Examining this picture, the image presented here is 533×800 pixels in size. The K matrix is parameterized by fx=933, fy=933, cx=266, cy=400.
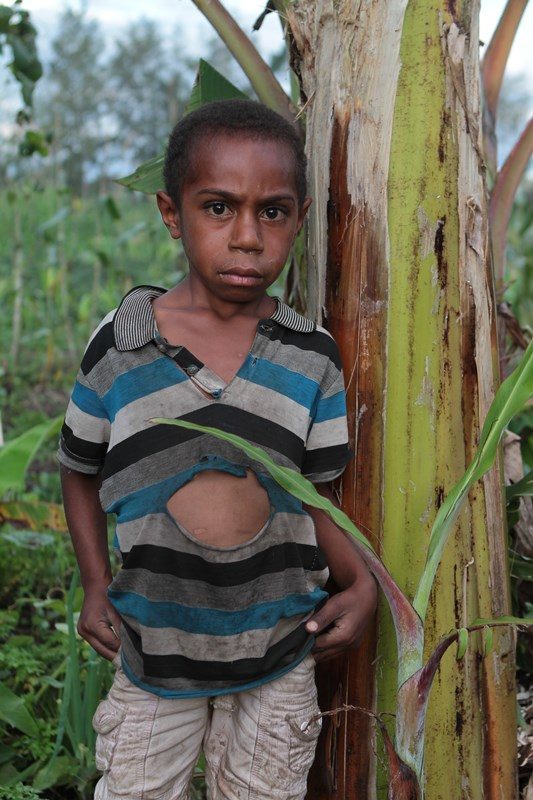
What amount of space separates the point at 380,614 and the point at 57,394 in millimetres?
3391

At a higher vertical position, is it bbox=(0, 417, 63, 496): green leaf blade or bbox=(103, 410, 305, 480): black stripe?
bbox=(0, 417, 63, 496): green leaf blade

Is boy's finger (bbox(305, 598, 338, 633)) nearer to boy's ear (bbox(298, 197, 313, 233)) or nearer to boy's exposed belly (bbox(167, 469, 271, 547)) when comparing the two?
boy's exposed belly (bbox(167, 469, 271, 547))

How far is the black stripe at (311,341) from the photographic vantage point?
149 centimetres

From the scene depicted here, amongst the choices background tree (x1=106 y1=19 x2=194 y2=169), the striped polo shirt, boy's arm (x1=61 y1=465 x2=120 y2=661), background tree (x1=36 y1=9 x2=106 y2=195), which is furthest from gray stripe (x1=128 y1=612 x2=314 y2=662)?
background tree (x1=106 y1=19 x2=194 y2=169)

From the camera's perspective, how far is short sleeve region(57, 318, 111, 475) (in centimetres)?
147

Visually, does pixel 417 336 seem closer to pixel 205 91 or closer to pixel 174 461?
pixel 174 461

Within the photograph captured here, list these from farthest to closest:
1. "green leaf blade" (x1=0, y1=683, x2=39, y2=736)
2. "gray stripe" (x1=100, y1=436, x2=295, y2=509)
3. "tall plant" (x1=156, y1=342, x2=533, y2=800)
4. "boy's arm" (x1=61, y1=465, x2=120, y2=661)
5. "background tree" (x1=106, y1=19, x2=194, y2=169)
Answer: "background tree" (x1=106, y1=19, x2=194, y2=169) → "green leaf blade" (x1=0, y1=683, x2=39, y2=736) → "boy's arm" (x1=61, y1=465, x2=120, y2=661) → "gray stripe" (x1=100, y1=436, x2=295, y2=509) → "tall plant" (x1=156, y1=342, x2=533, y2=800)

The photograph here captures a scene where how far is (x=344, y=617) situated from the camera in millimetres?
1482

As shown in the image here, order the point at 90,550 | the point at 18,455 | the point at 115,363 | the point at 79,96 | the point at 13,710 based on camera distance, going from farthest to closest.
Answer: the point at 79,96, the point at 18,455, the point at 13,710, the point at 90,550, the point at 115,363

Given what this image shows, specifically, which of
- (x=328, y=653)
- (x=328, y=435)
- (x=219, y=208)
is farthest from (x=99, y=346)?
(x=328, y=653)

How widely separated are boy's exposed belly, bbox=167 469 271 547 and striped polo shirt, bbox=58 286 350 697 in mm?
13

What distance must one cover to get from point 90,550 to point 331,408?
47 cm

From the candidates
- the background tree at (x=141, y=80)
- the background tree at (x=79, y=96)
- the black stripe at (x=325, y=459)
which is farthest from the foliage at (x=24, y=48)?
the background tree at (x=141, y=80)

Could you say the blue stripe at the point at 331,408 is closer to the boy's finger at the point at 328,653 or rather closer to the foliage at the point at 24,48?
the boy's finger at the point at 328,653
